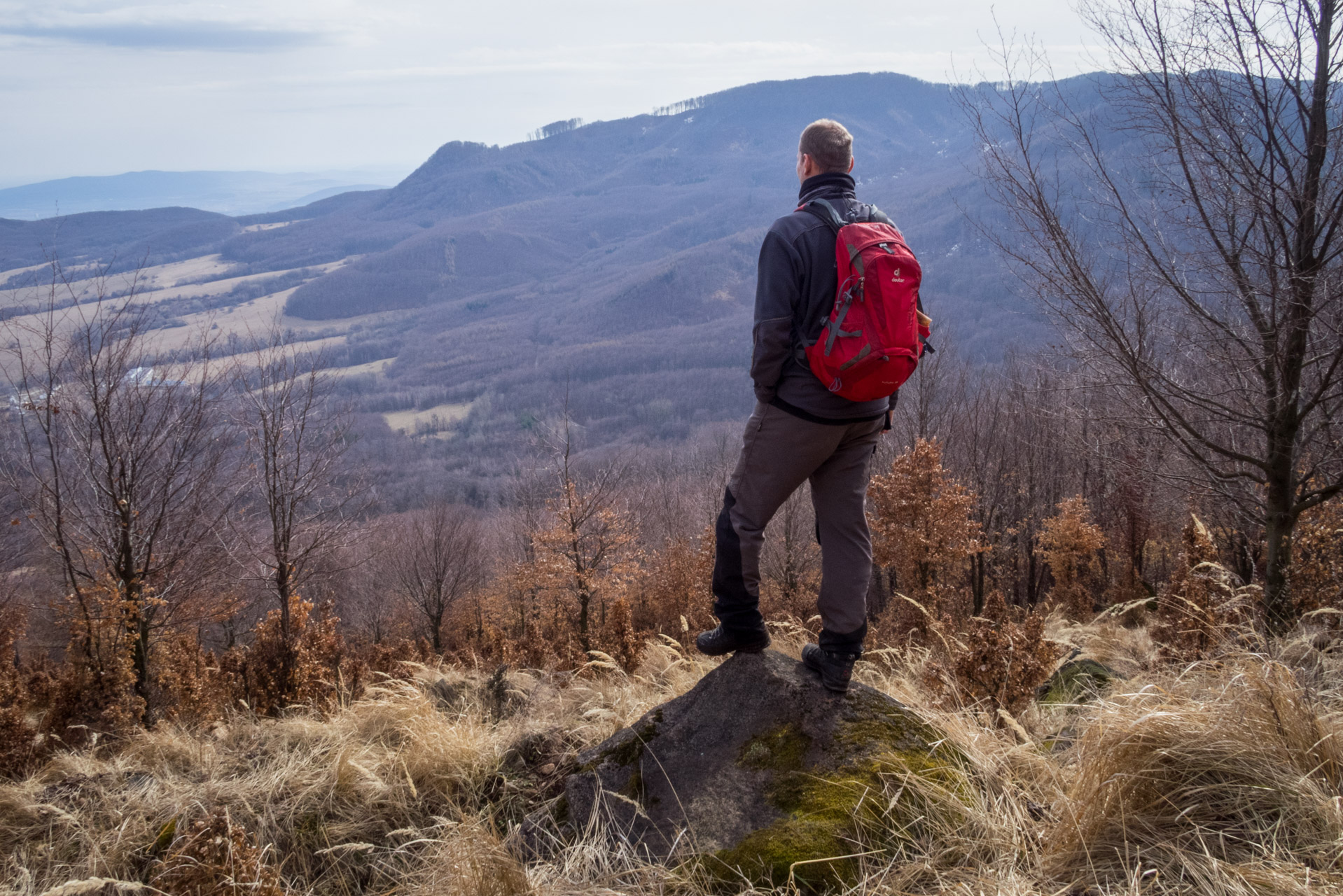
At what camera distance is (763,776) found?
9.13ft

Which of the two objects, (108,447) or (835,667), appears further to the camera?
(108,447)

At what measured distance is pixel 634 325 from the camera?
172 metres

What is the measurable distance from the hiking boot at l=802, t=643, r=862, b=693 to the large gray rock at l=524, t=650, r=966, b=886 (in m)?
0.04

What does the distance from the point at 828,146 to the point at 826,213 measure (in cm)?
35

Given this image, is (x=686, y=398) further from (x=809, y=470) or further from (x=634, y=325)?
(x=809, y=470)

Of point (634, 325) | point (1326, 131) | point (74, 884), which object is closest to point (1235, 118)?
point (1326, 131)

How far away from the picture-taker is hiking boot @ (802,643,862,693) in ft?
9.95

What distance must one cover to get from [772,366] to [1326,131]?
3744 millimetres

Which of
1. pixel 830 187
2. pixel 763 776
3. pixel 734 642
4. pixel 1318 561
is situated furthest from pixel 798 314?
pixel 1318 561

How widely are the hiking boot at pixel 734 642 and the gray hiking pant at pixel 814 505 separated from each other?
41 mm

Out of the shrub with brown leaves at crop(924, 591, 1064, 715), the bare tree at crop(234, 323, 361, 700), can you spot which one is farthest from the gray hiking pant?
the bare tree at crop(234, 323, 361, 700)

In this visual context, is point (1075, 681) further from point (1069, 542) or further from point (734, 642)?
point (1069, 542)

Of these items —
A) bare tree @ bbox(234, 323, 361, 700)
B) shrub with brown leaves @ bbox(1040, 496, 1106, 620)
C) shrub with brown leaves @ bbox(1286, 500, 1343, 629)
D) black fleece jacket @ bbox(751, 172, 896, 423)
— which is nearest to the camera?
black fleece jacket @ bbox(751, 172, 896, 423)

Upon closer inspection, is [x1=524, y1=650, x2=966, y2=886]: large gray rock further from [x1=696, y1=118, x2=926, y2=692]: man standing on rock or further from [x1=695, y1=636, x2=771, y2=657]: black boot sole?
[x1=696, y1=118, x2=926, y2=692]: man standing on rock
